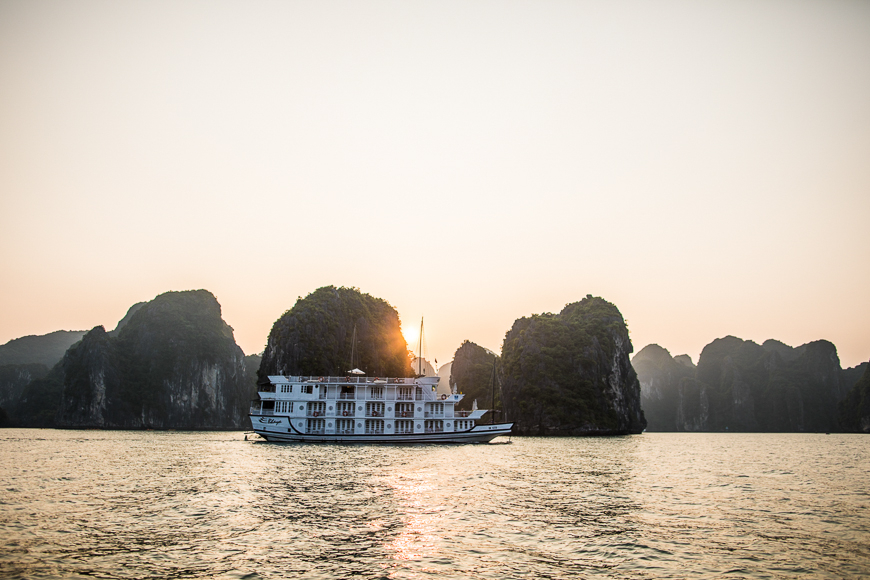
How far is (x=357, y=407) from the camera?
63.5 metres

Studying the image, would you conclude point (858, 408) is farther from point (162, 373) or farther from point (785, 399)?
point (162, 373)

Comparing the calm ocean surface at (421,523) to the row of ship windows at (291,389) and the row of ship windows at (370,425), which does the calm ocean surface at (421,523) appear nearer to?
the row of ship windows at (370,425)

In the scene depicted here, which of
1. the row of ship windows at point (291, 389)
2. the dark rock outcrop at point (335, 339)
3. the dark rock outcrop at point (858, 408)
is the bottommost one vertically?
the dark rock outcrop at point (858, 408)

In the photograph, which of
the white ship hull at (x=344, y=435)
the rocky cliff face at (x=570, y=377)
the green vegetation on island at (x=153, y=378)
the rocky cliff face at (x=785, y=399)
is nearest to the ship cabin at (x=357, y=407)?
the white ship hull at (x=344, y=435)

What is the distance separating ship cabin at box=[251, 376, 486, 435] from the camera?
2491 inches

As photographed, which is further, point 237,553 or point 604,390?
point 604,390

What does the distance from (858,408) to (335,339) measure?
471 ft

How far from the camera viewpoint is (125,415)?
152500 millimetres

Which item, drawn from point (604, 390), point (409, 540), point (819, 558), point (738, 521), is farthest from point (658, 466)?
point (604, 390)

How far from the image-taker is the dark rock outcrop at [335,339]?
108188mm

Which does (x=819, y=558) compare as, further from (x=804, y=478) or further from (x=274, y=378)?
(x=274, y=378)

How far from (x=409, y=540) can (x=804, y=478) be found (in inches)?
1299

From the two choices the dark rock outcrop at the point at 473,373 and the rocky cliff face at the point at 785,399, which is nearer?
the dark rock outcrop at the point at 473,373

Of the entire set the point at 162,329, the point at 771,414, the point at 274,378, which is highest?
the point at 162,329
